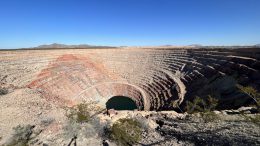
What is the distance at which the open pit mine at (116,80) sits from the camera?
94.0 ft

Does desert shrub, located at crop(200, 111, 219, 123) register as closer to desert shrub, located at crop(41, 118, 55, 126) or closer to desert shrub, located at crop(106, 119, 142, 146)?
desert shrub, located at crop(106, 119, 142, 146)

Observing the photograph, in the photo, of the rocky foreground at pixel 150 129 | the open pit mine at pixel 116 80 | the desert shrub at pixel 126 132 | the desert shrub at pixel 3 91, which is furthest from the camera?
the desert shrub at pixel 3 91

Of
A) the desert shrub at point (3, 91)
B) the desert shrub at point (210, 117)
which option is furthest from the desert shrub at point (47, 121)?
the desert shrub at point (210, 117)

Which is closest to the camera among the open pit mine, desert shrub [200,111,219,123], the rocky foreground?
the rocky foreground

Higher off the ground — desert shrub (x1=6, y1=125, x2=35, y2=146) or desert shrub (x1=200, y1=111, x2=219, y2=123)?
desert shrub (x1=200, y1=111, x2=219, y2=123)

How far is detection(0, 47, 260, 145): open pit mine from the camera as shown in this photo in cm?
2865

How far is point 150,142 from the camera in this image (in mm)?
17719

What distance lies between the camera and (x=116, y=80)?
56.8m

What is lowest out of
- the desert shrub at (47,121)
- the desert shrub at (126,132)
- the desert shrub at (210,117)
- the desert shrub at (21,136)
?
the desert shrub at (47,121)

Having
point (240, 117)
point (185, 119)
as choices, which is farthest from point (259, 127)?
point (185, 119)

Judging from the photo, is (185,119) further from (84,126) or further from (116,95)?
(116,95)

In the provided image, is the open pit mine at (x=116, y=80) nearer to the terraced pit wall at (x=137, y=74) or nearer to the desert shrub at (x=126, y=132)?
the terraced pit wall at (x=137, y=74)

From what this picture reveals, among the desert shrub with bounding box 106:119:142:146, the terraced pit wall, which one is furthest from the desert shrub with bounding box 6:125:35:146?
the terraced pit wall

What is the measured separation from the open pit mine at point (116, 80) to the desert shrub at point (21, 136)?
0.89 m
